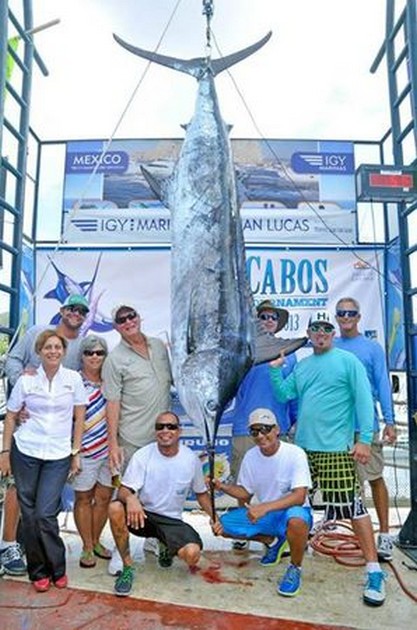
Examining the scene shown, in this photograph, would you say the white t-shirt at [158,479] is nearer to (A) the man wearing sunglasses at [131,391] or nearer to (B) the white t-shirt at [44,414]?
(A) the man wearing sunglasses at [131,391]

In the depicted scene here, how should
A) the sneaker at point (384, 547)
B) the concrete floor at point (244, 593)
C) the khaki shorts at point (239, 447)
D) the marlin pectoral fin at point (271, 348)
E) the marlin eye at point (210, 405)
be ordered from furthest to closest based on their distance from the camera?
1. the khaki shorts at point (239, 447)
2. the sneaker at point (384, 547)
3. the marlin pectoral fin at point (271, 348)
4. the marlin eye at point (210, 405)
5. the concrete floor at point (244, 593)

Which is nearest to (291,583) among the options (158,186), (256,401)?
(256,401)

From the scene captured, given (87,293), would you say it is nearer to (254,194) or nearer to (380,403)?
(254,194)

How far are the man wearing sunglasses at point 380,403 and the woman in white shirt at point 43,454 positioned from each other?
4.99ft

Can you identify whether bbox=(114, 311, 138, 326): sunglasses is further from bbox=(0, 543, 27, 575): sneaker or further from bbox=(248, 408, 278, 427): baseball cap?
bbox=(0, 543, 27, 575): sneaker

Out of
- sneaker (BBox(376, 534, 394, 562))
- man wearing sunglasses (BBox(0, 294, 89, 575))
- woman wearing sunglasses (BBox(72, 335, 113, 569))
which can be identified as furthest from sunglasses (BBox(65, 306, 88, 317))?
sneaker (BBox(376, 534, 394, 562))

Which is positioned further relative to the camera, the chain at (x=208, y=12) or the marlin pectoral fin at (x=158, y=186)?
the marlin pectoral fin at (x=158, y=186)

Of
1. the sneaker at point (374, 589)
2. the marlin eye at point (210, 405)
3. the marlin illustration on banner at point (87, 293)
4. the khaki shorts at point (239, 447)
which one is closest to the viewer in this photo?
the sneaker at point (374, 589)

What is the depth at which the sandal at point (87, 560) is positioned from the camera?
9.30ft

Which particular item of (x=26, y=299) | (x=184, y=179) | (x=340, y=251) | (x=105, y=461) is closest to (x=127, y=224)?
(x=26, y=299)

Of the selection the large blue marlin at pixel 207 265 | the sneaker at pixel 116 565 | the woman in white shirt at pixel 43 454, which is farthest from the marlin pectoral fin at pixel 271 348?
the sneaker at pixel 116 565

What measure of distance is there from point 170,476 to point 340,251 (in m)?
2.16

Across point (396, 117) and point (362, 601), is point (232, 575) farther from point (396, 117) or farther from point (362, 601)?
point (396, 117)

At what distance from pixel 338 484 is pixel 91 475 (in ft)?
3.96
